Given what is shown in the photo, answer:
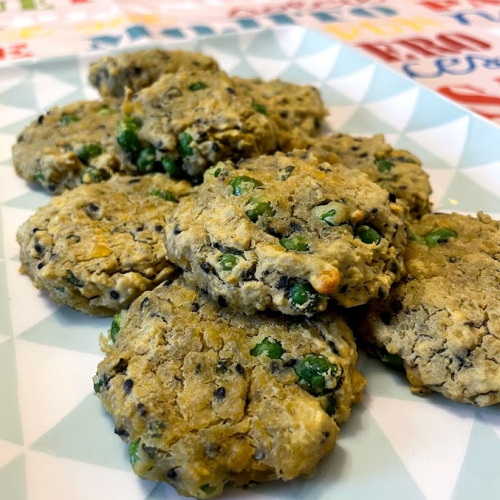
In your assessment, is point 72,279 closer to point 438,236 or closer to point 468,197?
point 438,236

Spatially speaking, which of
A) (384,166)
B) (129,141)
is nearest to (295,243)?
(384,166)

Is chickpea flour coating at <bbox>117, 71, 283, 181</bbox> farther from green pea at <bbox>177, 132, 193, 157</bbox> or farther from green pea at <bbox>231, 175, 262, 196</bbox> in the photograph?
green pea at <bbox>231, 175, 262, 196</bbox>

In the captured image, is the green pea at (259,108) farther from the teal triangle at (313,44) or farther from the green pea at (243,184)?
the teal triangle at (313,44)

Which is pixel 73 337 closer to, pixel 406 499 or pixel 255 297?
pixel 255 297

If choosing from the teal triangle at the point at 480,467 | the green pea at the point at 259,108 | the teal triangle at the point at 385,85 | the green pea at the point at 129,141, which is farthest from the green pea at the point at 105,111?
the teal triangle at the point at 480,467

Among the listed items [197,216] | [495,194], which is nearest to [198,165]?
[197,216]

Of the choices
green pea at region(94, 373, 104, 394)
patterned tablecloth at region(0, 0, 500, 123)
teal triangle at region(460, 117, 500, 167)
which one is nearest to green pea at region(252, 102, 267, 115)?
teal triangle at region(460, 117, 500, 167)

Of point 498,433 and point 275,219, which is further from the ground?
A: point 275,219
